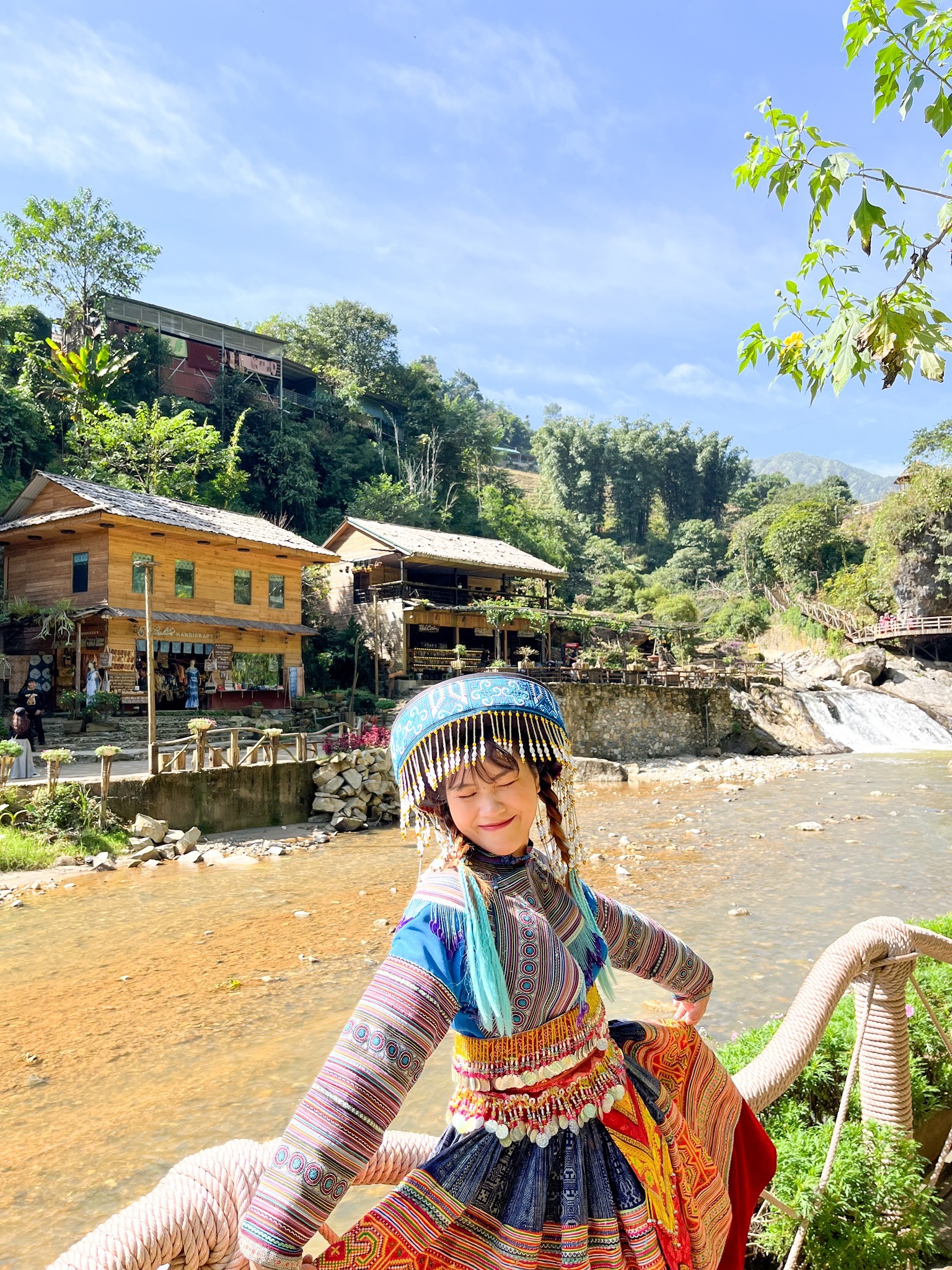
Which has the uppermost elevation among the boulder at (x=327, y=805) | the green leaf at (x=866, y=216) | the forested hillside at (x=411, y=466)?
the forested hillside at (x=411, y=466)

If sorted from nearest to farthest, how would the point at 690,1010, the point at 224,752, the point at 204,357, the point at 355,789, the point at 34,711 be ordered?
the point at 690,1010 → the point at 355,789 → the point at 34,711 → the point at 224,752 → the point at 204,357

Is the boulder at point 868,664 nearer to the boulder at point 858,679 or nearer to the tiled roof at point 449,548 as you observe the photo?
the boulder at point 858,679

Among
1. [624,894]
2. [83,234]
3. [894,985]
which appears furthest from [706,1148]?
[83,234]

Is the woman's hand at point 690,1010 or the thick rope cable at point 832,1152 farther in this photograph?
the thick rope cable at point 832,1152

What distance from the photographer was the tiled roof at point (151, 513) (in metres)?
20.7

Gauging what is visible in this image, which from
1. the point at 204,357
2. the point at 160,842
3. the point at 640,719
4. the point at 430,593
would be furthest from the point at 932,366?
the point at 204,357

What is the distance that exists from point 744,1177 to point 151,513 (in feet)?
72.8

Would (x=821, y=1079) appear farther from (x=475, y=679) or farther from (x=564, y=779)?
(x=475, y=679)

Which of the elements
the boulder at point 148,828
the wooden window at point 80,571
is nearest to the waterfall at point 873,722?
the boulder at point 148,828

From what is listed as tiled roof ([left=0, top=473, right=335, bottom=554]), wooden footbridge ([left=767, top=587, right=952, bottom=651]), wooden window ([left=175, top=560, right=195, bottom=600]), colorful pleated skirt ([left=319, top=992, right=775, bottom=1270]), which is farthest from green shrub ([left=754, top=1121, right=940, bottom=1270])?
wooden footbridge ([left=767, top=587, right=952, bottom=651])

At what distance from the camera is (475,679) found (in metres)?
1.66

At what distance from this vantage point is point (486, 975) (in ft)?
4.72

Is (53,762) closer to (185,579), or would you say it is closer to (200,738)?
(200,738)

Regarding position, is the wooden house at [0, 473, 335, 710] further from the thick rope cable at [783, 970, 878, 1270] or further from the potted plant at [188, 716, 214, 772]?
the thick rope cable at [783, 970, 878, 1270]
